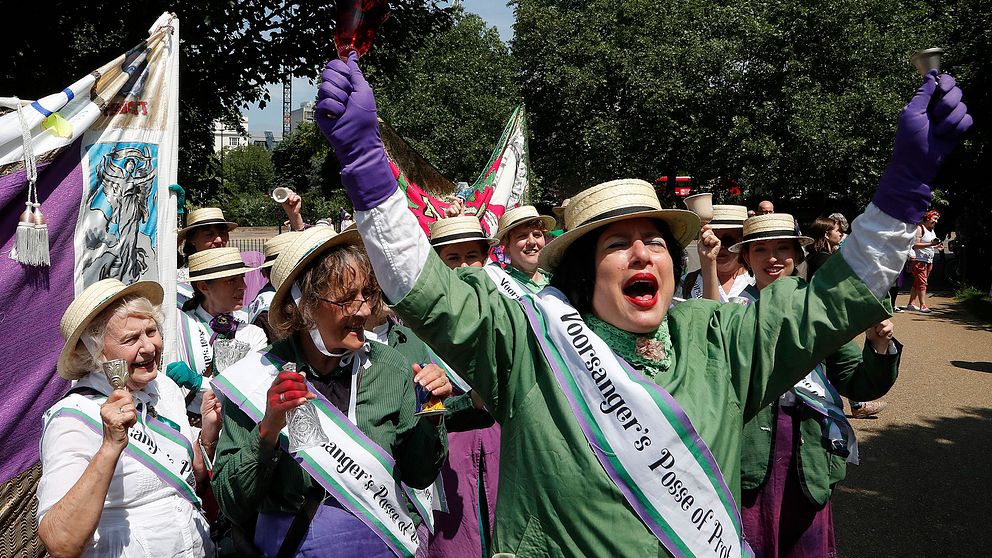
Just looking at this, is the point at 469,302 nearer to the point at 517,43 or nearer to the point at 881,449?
the point at 881,449

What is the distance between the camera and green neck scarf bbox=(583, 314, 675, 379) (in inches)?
89.2

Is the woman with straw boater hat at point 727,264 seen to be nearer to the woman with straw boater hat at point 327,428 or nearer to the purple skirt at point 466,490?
the purple skirt at point 466,490

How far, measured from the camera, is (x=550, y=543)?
81.9 inches

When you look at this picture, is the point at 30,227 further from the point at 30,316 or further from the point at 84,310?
the point at 84,310

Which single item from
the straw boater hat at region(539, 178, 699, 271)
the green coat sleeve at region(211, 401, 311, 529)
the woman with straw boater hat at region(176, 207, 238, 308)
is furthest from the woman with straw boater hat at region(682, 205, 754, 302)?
the woman with straw boater hat at region(176, 207, 238, 308)

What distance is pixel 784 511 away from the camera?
3.58 m

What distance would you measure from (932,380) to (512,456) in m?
9.26

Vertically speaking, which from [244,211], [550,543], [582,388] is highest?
[582,388]

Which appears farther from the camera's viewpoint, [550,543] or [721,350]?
[721,350]

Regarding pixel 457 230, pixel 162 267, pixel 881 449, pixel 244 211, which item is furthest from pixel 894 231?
pixel 244 211

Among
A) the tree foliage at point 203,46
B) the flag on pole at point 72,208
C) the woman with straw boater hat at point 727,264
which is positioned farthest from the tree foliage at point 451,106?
the flag on pole at point 72,208

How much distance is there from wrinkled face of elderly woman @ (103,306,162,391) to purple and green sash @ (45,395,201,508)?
0.48 ft

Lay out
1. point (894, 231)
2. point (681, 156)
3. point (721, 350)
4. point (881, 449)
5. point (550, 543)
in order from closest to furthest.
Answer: point (894, 231) → point (550, 543) → point (721, 350) → point (881, 449) → point (681, 156)

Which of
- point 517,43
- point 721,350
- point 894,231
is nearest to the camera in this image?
point 894,231
